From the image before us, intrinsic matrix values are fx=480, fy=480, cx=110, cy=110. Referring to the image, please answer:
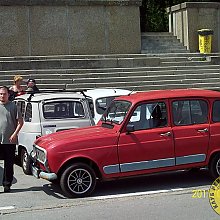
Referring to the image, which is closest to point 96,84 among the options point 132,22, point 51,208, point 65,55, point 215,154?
point 65,55

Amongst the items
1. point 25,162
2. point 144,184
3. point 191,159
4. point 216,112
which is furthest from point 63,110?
point 216,112

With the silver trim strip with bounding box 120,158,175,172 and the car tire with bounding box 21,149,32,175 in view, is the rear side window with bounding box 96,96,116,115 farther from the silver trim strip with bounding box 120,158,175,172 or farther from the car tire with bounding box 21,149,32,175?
the silver trim strip with bounding box 120,158,175,172

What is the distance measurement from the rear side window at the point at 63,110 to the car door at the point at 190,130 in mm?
2290

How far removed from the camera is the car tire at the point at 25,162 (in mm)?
9083

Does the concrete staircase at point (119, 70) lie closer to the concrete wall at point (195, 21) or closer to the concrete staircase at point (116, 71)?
the concrete staircase at point (116, 71)

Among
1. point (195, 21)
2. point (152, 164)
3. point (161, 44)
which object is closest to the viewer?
point (152, 164)

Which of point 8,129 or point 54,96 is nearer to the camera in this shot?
point 8,129

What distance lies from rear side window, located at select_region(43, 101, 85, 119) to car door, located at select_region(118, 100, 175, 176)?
2.05 meters

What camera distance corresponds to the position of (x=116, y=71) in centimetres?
1906

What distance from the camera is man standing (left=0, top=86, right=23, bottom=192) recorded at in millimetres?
7785

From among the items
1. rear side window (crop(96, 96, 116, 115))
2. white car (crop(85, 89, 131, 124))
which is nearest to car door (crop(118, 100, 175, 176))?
white car (crop(85, 89, 131, 124))

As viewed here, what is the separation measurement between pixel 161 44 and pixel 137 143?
16045mm

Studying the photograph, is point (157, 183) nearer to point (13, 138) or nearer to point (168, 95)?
point (168, 95)

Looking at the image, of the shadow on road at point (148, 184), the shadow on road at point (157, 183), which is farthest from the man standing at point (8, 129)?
the shadow on road at point (157, 183)
